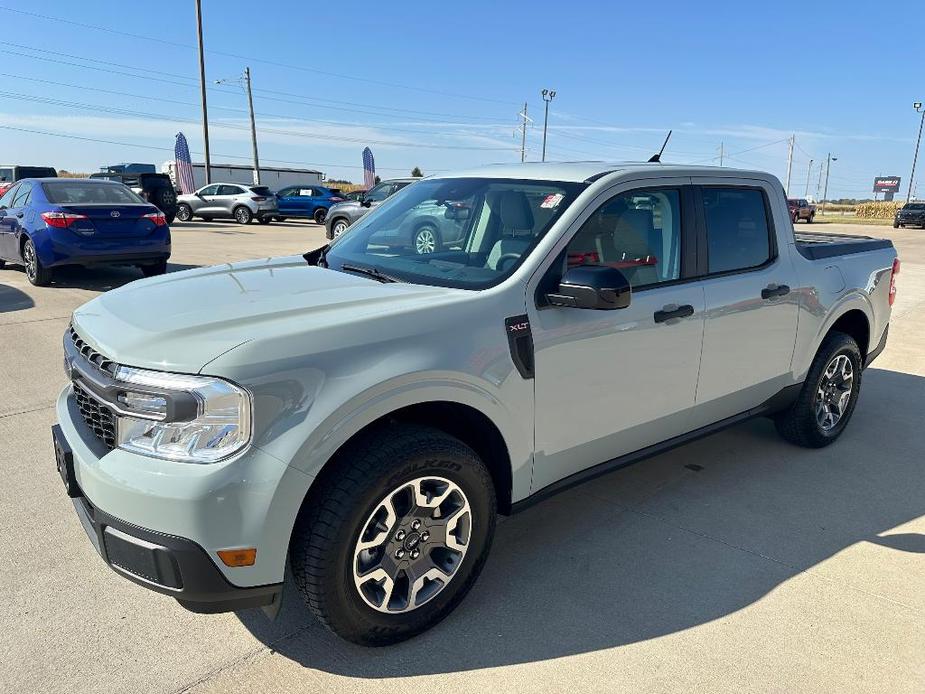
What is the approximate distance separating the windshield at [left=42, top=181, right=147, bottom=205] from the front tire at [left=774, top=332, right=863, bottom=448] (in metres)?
8.67

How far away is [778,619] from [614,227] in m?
1.80

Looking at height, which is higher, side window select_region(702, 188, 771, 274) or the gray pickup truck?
side window select_region(702, 188, 771, 274)

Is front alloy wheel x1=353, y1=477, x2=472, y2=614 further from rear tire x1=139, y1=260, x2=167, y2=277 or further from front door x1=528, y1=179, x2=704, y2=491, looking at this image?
rear tire x1=139, y1=260, x2=167, y2=277

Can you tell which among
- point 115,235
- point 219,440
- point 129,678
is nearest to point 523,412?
point 219,440

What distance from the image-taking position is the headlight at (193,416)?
2.16 metres

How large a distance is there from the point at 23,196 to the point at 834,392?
34.2 ft

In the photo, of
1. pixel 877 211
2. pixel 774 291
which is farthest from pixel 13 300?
pixel 877 211

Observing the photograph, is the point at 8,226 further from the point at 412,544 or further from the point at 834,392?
the point at 834,392

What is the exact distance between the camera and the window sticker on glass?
3139mm

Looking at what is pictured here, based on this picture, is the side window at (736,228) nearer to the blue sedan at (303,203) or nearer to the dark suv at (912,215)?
the blue sedan at (303,203)

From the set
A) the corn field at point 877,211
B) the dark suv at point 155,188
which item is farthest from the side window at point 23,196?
the corn field at point 877,211

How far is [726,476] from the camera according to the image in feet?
14.0

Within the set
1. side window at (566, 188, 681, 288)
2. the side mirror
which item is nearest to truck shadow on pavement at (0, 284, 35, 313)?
side window at (566, 188, 681, 288)

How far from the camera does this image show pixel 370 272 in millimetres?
3246
